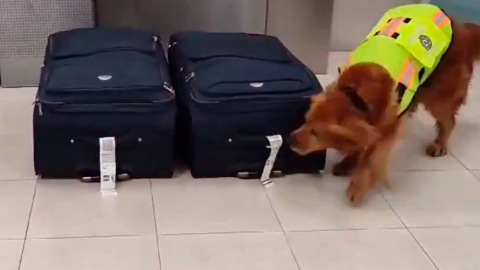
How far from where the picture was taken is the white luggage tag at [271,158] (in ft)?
8.01

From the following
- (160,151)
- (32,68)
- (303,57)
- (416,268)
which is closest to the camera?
(416,268)

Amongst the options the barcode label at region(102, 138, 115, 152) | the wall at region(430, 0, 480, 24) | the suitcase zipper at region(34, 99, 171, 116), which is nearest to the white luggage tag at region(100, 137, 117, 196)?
the barcode label at region(102, 138, 115, 152)

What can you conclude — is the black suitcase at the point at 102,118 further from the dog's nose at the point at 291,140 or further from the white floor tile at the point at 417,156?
the white floor tile at the point at 417,156

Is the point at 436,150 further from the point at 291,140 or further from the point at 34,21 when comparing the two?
the point at 34,21

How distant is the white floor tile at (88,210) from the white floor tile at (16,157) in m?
0.11

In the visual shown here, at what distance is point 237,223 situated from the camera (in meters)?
2.23

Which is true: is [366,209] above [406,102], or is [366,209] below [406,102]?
below

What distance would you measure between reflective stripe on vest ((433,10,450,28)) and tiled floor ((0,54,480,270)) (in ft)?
1.89

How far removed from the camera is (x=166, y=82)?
7.97 feet

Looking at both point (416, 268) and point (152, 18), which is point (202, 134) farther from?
point (152, 18)

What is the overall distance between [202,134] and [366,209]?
0.64m

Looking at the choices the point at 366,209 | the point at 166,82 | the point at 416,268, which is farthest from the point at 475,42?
the point at 166,82

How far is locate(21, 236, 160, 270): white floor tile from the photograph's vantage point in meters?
1.98

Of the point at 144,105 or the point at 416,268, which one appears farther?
the point at 144,105
